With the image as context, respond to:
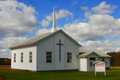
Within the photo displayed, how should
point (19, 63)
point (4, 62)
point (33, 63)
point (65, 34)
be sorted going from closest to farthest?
point (33, 63) → point (65, 34) → point (19, 63) → point (4, 62)

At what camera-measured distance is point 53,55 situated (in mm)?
30469

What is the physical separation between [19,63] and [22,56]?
1774 millimetres

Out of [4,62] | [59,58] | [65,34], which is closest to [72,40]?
[65,34]

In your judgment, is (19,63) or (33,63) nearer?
(33,63)

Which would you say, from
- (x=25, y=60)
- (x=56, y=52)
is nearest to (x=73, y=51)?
(x=56, y=52)

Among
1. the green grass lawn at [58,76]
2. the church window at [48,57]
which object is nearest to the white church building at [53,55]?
the church window at [48,57]

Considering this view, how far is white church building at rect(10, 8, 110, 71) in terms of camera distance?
2933 cm

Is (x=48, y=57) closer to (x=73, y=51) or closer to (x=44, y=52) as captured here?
(x=44, y=52)

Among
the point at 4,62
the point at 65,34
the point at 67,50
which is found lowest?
the point at 4,62

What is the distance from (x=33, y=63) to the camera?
2961 cm

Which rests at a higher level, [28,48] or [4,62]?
[28,48]

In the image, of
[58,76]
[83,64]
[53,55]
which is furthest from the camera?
[83,64]

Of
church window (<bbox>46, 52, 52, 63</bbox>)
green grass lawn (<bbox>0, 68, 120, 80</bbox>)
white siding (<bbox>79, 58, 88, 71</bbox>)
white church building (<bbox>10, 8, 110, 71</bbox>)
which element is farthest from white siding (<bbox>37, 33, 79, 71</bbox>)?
green grass lawn (<bbox>0, 68, 120, 80</bbox>)

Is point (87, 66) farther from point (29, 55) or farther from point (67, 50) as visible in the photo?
point (29, 55)
